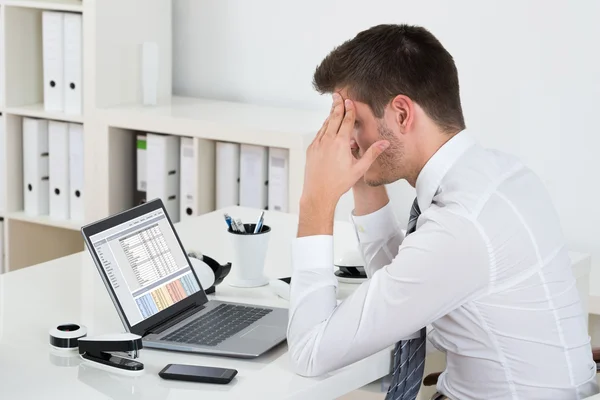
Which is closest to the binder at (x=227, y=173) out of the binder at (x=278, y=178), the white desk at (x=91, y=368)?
the binder at (x=278, y=178)

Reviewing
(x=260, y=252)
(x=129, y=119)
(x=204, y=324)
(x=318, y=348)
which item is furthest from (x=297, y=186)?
(x=318, y=348)

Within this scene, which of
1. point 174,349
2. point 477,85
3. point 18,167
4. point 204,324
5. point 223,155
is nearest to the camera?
point 174,349

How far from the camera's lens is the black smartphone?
150 cm

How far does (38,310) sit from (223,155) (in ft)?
5.14

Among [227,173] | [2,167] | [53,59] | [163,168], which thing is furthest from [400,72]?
[2,167]

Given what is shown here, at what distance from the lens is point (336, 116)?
1688 millimetres

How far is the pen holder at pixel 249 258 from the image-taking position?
2.01 m

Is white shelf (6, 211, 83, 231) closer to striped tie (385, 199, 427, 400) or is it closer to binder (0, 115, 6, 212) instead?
binder (0, 115, 6, 212)

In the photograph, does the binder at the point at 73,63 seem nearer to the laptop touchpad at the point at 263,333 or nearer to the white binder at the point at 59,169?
the white binder at the point at 59,169

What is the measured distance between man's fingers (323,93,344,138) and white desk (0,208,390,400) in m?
0.40

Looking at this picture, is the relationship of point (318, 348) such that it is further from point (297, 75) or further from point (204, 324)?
point (297, 75)

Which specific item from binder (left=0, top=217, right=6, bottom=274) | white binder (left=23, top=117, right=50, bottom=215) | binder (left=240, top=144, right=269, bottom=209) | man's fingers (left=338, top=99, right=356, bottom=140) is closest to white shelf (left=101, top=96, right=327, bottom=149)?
binder (left=240, top=144, right=269, bottom=209)

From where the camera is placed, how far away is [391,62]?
164 cm

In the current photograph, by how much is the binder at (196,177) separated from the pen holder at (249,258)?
132 cm
